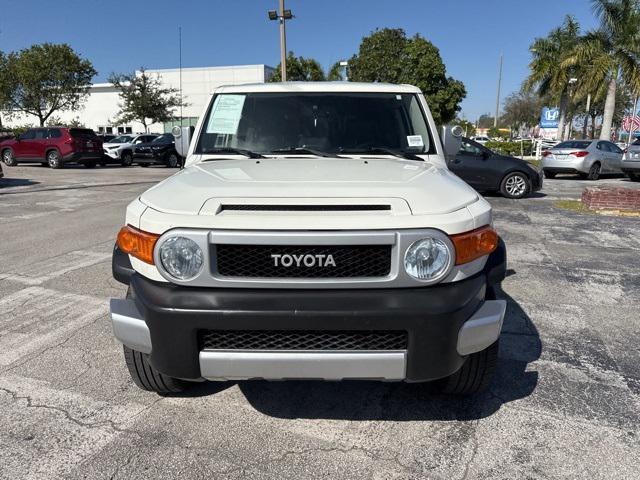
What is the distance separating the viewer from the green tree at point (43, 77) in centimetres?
3294

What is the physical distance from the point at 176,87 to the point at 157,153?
3254 cm

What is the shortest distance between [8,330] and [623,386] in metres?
4.43

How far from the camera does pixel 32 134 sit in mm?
21266

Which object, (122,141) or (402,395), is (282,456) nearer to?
(402,395)

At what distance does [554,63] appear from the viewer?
30891 mm

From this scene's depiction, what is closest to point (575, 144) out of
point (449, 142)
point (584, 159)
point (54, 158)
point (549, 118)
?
point (584, 159)

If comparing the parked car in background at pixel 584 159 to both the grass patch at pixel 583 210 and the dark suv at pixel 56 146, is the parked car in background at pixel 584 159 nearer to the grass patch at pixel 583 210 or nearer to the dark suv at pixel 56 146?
the grass patch at pixel 583 210

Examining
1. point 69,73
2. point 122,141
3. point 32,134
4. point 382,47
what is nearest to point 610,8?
point 382,47

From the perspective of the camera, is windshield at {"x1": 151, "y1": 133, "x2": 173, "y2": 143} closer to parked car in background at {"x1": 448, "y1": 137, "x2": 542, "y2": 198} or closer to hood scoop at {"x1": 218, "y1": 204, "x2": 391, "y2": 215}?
parked car in background at {"x1": 448, "y1": 137, "x2": 542, "y2": 198}

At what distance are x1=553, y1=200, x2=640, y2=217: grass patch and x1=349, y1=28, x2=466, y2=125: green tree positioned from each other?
21.8m

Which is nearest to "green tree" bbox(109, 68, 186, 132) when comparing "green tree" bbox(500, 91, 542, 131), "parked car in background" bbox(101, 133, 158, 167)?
"parked car in background" bbox(101, 133, 158, 167)

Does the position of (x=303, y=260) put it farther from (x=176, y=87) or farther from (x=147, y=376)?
(x=176, y=87)

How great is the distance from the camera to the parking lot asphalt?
7.92 feet

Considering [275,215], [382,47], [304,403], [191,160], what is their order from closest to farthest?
[275,215] < [304,403] < [191,160] < [382,47]
